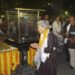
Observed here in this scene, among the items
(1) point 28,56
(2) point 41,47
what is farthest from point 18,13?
(2) point 41,47

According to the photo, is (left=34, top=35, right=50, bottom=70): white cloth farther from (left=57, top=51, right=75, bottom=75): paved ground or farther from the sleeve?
(left=57, top=51, right=75, bottom=75): paved ground

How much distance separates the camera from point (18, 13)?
688 centimetres

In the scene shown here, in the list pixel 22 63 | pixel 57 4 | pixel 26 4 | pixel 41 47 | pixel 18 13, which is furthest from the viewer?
pixel 26 4

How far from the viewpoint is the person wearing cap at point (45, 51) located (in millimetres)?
5074

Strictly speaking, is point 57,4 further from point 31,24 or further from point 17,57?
point 17,57

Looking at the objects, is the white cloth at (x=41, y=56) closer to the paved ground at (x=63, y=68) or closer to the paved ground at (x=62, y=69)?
the paved ground at (x=62, y=69)

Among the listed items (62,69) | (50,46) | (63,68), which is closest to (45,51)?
(50,46)

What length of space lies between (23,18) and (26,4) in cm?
1222

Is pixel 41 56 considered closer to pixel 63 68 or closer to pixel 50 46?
pixel 50 46

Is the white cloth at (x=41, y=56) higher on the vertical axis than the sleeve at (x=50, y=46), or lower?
lower

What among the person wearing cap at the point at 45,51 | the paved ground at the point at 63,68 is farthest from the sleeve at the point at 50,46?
the paved ground at the point at 63,68

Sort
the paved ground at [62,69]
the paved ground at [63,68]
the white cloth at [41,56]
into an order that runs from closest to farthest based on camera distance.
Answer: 1. the white cloth at [41,56]
2. the paved ground at [62,69]
3. the paved ground at [63,68]

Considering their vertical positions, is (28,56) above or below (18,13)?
below

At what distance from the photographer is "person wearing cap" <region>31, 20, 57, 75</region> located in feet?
16.6
